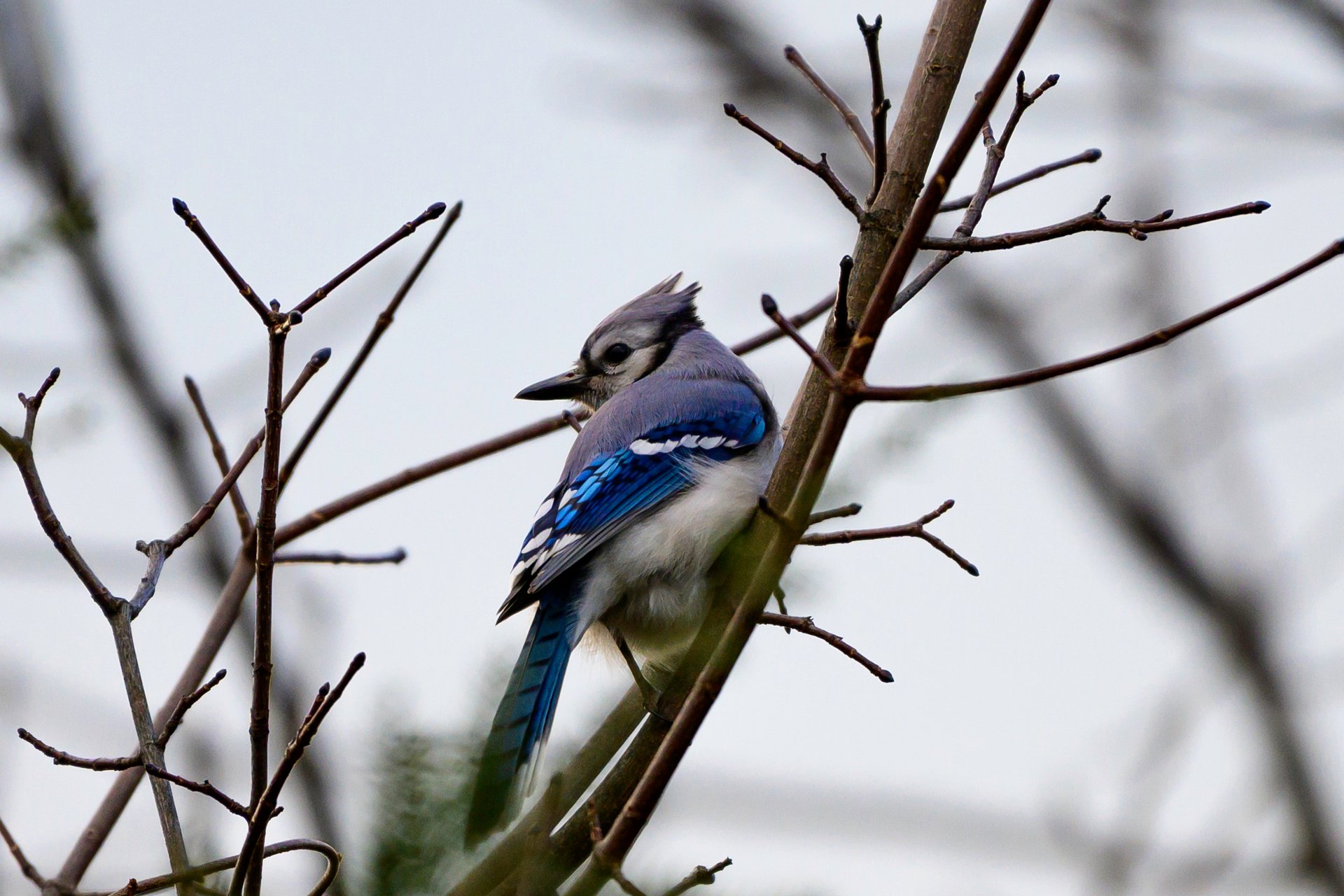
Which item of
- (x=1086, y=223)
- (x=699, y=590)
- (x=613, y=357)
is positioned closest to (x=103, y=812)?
(x=699, y=590)

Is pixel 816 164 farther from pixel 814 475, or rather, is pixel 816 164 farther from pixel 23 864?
pixel 23 864

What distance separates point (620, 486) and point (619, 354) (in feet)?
2.52

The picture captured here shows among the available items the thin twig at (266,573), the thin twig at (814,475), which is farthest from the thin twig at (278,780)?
the thin twig at (814,475)

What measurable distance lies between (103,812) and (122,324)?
204 cm

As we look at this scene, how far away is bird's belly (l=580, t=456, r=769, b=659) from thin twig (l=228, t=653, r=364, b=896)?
102cm

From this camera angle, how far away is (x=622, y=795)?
1808 mm

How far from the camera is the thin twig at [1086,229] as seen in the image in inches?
69.2

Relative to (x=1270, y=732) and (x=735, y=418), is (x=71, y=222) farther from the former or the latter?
(x=1270, y=732)

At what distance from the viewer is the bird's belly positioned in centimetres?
235

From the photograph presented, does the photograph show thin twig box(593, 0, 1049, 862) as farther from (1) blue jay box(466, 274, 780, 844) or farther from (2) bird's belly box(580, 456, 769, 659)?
(2) bird's belly box(580, 456, 769, 659)

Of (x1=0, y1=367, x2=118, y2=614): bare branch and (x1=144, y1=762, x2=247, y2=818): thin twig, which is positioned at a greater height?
(x1=0, y1=367, x2=118, y2=614): bare branch

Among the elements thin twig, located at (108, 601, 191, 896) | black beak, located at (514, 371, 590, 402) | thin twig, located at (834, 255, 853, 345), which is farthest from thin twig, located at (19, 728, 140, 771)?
black beak, located at (514, 371, 590, 402)

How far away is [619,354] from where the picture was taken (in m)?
3.21

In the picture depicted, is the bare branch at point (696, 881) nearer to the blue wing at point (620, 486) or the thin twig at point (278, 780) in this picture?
the thin twig at point (278, 780)
